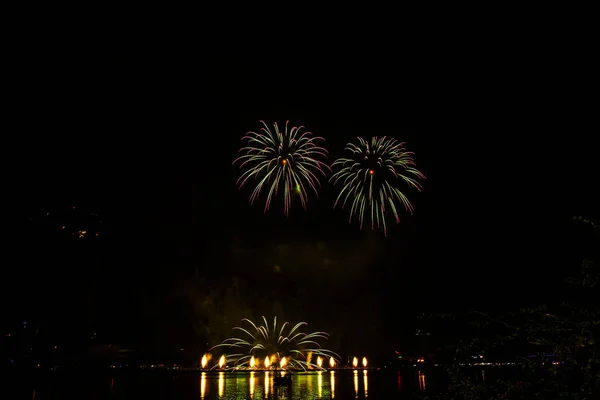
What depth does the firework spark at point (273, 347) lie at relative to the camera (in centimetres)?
7438

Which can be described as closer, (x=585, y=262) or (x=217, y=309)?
(x=585, y=262)

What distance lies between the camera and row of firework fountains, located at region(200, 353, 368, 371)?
7131 cm

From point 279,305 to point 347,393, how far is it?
44053 millimetres

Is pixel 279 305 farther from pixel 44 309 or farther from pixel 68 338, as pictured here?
pixel 44 309

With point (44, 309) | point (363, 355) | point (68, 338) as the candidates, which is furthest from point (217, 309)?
point (44, 309)

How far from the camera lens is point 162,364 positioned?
80.6 m

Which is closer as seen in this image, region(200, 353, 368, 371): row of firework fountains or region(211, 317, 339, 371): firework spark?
region(200, 353, 368, 371): row of firework fountains

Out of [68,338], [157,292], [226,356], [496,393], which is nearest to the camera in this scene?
[496,393]

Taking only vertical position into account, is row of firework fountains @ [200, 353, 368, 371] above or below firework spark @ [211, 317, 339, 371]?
below

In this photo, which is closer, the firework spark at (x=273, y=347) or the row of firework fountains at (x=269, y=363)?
the row of firework fountains at (x=269, y=363)

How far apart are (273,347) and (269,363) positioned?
416 cm

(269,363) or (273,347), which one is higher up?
(273,347)

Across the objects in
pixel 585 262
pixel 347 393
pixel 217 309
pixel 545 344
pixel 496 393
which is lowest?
pixel 347 393

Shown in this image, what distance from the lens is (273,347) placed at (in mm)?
75312
